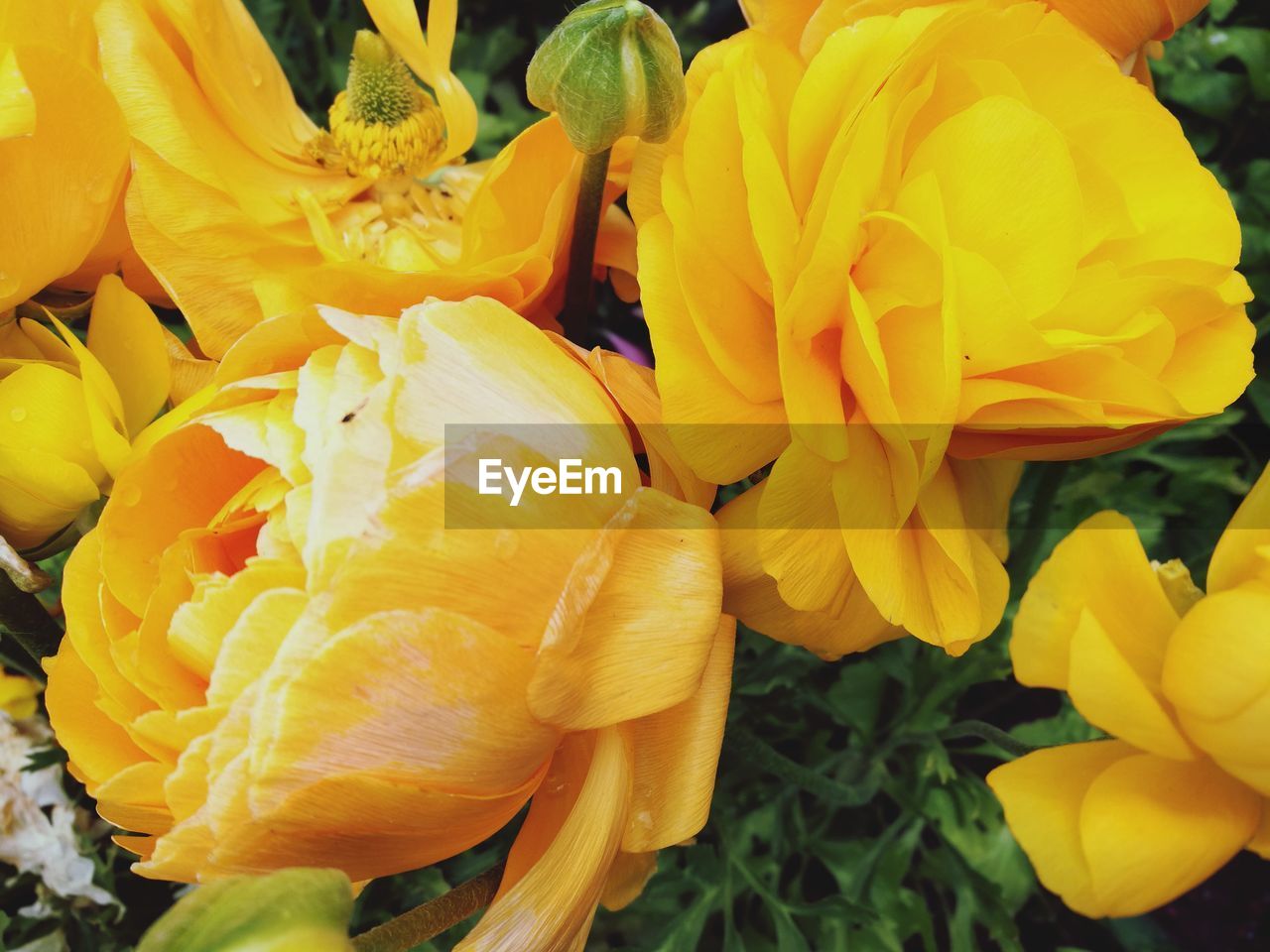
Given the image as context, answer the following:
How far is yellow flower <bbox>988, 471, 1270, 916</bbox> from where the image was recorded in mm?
379

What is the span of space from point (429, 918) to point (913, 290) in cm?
27

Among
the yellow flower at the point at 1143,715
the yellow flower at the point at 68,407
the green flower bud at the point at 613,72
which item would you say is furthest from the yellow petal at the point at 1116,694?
the yellow flower at the point at 68,407

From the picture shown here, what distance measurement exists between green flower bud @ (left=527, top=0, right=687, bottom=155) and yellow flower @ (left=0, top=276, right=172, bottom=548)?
0.18 meters

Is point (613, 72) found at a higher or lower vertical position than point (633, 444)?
higher

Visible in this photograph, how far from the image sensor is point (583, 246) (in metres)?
0.48

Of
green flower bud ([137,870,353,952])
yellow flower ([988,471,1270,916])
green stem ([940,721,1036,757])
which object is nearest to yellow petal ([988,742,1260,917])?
yellow flower ([988,471,1270,916])

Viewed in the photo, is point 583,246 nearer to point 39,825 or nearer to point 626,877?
point 626,877

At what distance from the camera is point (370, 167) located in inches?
20.8

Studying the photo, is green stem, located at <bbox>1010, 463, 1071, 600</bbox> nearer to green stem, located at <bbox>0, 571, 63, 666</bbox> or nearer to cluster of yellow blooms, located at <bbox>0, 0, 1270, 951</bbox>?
cluster of yellow blooms, located at <bbox>0, 0, 1270, 951</bbox>

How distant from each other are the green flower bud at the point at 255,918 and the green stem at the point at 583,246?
0.85ft

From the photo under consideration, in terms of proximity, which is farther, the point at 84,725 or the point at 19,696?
the point at 19,696

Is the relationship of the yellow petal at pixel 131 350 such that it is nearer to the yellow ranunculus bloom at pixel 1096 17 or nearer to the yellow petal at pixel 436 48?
the yellow petal at pixel 436 48

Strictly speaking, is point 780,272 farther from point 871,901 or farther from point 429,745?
point 871,901
